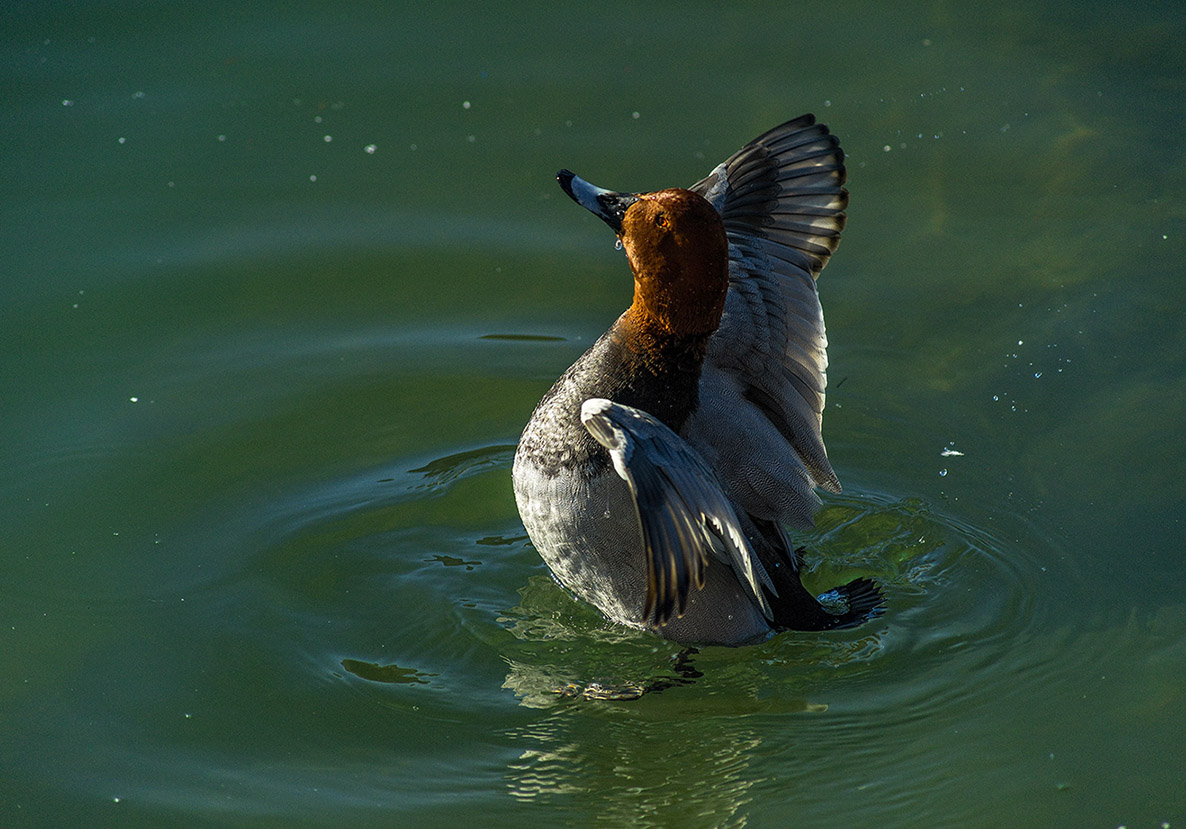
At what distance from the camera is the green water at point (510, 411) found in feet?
11.1

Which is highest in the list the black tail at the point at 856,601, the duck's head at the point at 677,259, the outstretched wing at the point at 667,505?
the duck's head at the point at 677,259

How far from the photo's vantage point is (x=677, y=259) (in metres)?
3.46

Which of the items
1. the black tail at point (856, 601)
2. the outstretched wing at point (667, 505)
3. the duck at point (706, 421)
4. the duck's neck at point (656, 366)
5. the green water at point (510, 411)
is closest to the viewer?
the outstretched wing at point (667, 505)

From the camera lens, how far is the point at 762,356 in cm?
398

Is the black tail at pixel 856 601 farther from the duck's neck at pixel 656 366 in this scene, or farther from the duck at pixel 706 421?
the duck's neck at pixel 656 366

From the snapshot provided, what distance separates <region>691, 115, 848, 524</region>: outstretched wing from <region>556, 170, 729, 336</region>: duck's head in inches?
14.8

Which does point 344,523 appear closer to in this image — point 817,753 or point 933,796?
point 817,753

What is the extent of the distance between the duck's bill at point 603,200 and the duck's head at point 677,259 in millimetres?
80

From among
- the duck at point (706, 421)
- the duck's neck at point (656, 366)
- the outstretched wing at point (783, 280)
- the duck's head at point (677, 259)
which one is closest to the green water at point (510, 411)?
the duck at point (706, 421)

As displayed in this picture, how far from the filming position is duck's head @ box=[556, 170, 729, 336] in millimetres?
Answer: 3434

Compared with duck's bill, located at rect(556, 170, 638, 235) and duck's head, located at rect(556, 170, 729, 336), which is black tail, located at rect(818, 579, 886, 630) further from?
duck's bill, located at rect(556, 170, 638, 235)

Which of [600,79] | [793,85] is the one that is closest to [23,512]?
[600,79]

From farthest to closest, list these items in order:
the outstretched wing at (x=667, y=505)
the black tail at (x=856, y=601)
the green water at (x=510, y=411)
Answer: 1. the black tail at (x=856, y=601)
2. the green water at (x=510, y=411)
3. the outstretched wing at (x=667, y=505)

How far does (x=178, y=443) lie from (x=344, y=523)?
790 mm
